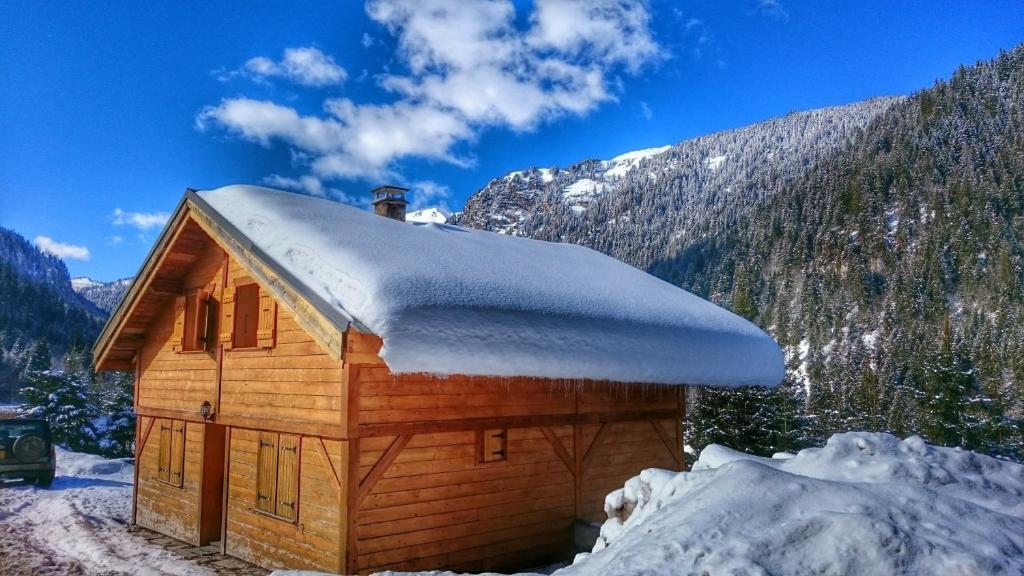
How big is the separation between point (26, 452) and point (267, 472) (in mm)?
11028

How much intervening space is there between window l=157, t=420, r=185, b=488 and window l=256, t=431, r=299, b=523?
3.19 metres

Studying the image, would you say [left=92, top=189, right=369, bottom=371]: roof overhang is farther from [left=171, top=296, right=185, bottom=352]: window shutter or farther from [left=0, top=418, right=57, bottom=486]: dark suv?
[left=0, top=418, right=57, bottom=486]: dark suv

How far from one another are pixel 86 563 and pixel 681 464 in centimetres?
957

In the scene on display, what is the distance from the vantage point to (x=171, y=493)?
38.9 ft

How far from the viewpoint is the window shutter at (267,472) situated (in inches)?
354

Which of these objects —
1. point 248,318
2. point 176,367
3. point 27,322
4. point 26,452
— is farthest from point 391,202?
point 27,322

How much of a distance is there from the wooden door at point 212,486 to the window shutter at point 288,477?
8.92 feet

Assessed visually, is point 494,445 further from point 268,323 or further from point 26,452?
point 26,452

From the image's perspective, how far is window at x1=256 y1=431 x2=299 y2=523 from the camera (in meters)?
8.56

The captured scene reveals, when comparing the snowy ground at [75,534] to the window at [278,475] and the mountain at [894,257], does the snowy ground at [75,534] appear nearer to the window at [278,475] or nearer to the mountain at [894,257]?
the window at [278,475]

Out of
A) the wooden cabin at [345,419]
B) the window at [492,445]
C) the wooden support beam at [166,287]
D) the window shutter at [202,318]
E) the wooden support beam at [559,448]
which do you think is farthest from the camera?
the wooden support beam at [166,287]

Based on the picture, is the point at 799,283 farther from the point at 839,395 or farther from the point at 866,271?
the point at 839,395

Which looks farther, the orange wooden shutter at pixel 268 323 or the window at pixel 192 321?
the window at pixel 192 321

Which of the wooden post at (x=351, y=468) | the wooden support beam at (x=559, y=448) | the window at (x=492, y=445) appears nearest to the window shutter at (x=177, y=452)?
the wooden post at (x=351, y=468)
